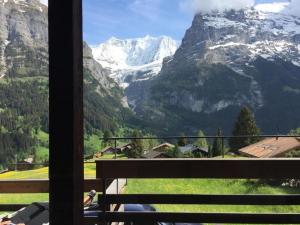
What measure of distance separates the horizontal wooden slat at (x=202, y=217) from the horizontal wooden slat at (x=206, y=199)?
61mm

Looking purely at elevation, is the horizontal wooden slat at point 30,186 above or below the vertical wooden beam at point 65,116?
below

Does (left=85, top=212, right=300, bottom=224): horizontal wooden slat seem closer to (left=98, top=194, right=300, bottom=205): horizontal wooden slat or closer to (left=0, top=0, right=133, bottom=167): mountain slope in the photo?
(left=98, top=194, right=300, bottom=205): horizontal wooden slat

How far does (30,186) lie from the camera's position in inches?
112

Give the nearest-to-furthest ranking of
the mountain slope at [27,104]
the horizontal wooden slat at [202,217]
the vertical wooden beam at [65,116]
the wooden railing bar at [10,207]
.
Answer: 1. the vertical wooden beam at [65,116]
2. the horizontal wooden slat at [202,217]
3. the wooden railing bar at [10,207]
4. the mountain slope at [27,104]

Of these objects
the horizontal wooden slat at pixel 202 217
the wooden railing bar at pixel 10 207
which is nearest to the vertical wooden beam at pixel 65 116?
the horizontal wooden slat at pixel 202 217

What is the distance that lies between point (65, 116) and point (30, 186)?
1439 millimetres

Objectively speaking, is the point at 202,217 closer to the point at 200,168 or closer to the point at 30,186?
the point at 200,168

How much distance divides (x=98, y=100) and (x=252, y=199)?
179134 millimetres

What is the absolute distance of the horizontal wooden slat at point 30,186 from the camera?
9.27ft

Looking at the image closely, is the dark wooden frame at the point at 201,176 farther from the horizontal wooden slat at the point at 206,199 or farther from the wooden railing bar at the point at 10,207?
the wooden railing bar at the point at 10,207

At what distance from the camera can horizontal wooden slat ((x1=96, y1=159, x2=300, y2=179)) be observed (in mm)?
2441

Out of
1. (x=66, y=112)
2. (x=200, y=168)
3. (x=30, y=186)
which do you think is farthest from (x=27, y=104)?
(x=66, y=112)

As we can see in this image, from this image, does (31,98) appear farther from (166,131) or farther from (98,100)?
(166,131)

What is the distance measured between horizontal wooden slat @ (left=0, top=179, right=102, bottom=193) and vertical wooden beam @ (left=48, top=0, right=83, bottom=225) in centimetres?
122
